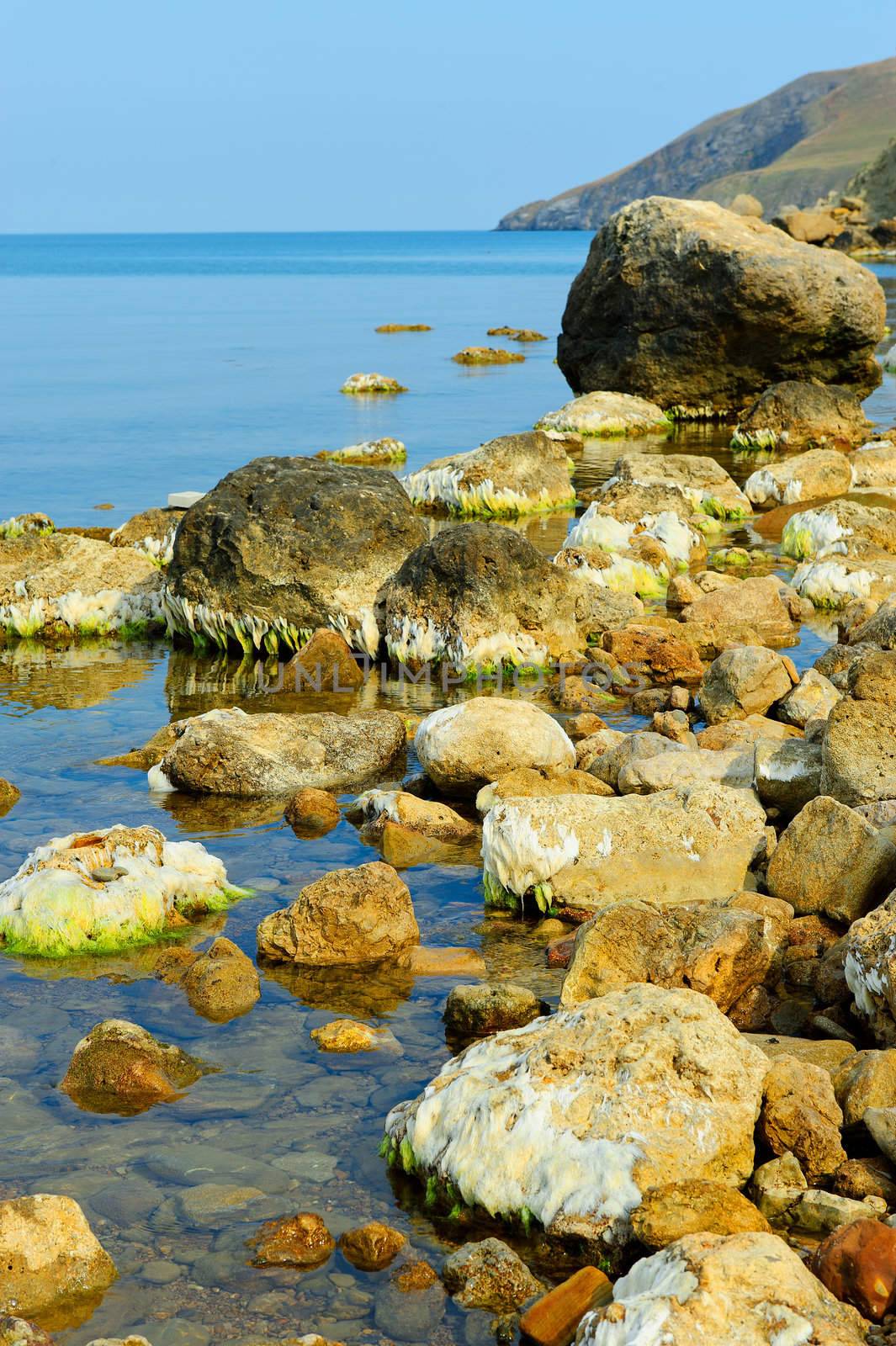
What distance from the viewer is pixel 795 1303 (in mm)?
4969

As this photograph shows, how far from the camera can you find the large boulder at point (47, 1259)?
19.1 feet

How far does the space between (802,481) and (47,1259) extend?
2060cm

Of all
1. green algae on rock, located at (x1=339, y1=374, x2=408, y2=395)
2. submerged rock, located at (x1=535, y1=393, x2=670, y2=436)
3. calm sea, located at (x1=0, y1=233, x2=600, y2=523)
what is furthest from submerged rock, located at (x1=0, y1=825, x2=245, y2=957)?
green algae on rock, located at (x1=339, y1=374, x2=408, y2=395)

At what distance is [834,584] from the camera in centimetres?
1770

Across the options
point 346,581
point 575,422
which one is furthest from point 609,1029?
point 575,422

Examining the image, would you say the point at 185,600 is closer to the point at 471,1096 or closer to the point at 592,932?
the point at 592,932

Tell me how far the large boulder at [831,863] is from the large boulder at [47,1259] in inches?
184

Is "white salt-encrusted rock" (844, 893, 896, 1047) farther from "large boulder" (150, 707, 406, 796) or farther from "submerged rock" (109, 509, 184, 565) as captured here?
"submerged rock" (109, 509, 184, 565)

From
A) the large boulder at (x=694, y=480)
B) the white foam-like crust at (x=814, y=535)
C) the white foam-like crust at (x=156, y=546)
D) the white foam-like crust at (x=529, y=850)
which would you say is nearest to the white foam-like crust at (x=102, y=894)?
the white foam-like crust at (x=529, y=850)

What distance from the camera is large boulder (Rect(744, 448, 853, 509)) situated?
2428 centimetres

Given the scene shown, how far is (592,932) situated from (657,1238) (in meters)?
2.29

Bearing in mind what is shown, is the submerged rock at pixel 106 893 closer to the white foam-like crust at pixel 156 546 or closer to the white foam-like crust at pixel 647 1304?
the white foam-like crust at pixel 647 1304

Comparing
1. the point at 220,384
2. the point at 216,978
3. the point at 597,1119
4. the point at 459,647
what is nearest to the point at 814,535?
the point at 459,647

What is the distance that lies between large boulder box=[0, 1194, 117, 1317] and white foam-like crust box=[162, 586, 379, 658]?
34.8 ft
